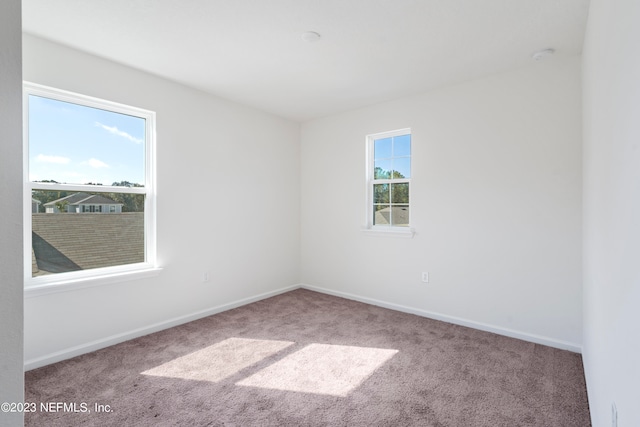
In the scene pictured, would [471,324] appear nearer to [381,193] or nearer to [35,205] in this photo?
[381,193]

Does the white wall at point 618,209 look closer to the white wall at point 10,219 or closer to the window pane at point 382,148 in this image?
the white wall at point 10,219

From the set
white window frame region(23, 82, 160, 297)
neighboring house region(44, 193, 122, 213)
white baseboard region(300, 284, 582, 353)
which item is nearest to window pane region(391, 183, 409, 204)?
white baseboard region(300, 284, 582, 353)

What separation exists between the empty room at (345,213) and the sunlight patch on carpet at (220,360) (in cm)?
2

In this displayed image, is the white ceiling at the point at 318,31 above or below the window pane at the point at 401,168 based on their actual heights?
above

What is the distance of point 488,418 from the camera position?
1.93 meters

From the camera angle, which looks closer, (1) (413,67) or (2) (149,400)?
(2) (149,400)

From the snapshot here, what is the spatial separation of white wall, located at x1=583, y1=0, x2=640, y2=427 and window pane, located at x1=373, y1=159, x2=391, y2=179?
8.31 feet

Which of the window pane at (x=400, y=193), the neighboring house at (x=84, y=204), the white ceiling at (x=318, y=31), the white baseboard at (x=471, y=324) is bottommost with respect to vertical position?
the white baseboard at (x=471, y=324)

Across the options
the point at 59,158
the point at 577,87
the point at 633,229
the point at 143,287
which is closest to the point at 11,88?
the point at 633,229

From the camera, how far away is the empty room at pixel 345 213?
1953mm

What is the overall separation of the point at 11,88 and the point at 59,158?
2513mm

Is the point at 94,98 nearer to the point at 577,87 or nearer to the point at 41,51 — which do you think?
the point at 41,51

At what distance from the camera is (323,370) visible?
250 cm

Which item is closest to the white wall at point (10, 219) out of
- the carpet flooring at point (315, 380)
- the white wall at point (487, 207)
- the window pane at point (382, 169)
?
the carpet flooring at point (315, 380)
